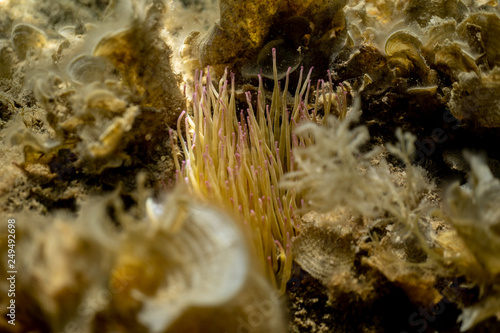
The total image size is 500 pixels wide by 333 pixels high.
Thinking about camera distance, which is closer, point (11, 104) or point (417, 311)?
point (417, 311)

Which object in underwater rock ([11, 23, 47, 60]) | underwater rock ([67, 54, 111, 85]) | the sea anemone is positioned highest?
underwater rock ([11, 23, 47, 60])

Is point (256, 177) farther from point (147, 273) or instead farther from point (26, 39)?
point (26, 39)

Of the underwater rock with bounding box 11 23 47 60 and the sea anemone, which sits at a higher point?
the underwater rock with bounding box 11 23 47 60

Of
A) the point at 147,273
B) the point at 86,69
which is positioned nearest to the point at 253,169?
the point at 147,273

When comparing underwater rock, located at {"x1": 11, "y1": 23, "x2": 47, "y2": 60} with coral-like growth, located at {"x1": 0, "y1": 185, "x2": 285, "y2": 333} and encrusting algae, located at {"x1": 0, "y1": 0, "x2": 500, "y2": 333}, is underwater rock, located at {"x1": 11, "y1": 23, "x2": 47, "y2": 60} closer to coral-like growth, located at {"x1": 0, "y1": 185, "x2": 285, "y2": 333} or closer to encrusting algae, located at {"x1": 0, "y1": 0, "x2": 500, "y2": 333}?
encrusting algae, located at {"x1": 0, "y1": 0, "x2": 500, "y2": 333}

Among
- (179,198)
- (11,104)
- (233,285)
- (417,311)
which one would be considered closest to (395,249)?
(417,311)

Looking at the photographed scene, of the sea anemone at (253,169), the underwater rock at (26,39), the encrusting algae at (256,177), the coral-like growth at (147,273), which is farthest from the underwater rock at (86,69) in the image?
the underwater rock at (26,39)

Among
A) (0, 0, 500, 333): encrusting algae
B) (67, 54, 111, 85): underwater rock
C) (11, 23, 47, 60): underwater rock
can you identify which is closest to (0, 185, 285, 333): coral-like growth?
(0, 0, 500, 333): encrusting algae

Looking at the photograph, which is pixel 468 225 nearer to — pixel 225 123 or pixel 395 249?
pixel 395 249

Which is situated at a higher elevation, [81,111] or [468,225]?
[81,111]

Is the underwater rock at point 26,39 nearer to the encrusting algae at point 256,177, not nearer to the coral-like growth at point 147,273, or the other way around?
the encrusting algae at point 256,177

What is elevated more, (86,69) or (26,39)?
(26,39)
